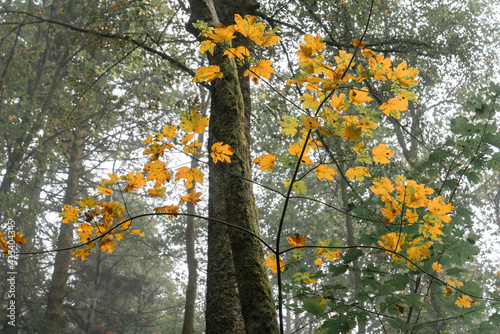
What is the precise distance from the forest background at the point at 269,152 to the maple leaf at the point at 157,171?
0.14ft

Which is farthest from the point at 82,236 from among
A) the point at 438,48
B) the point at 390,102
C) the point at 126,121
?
the point at 126,121

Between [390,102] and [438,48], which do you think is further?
[438,48]

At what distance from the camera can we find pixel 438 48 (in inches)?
204

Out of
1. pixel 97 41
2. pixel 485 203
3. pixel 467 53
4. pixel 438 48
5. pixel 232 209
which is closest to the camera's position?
pixel 232 209

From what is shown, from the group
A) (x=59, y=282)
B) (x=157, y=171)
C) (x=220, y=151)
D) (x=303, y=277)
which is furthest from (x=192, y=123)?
(x=59, y=282)

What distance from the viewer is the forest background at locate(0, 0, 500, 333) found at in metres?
1.58

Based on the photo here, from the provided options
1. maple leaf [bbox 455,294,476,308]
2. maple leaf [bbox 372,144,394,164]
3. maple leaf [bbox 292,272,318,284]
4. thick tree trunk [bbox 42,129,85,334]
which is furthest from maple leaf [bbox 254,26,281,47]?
thick tree trunk [bbox 42,129,85,334]

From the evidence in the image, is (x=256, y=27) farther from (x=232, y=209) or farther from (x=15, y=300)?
(x=15, y=300)

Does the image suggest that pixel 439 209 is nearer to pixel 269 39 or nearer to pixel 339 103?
pixel 339 103

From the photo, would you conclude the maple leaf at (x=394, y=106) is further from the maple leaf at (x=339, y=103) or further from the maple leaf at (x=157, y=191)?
the maple leaf at (x=157, y=191)

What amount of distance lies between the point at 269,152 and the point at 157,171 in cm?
264

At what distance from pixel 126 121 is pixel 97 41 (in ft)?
21.4

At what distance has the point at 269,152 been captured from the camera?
3848mm

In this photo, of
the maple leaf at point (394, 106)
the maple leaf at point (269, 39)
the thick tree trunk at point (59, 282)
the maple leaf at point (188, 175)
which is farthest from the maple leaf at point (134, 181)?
the thick tree trunk at point (59, 282)
